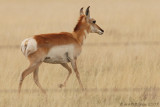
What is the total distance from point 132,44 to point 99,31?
4.75 meters

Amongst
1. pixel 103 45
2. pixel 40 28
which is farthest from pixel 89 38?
pixel 40 28

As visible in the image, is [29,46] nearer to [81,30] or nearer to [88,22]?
[81,30]

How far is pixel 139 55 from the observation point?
12.0 m

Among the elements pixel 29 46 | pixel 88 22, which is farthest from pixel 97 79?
pixel 29 46

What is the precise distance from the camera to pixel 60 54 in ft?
26.5

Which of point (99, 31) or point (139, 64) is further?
point (139, 64)

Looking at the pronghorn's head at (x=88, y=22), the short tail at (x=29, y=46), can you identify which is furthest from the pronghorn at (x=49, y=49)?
the pronghorn's head at (x=88, y=22)

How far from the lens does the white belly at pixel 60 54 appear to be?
7.99 meters

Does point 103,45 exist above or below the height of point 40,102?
above

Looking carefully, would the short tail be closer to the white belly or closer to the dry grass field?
the white belly

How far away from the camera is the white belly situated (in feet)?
26.2

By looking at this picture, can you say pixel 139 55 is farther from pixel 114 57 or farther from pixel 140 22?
pixel 140 22

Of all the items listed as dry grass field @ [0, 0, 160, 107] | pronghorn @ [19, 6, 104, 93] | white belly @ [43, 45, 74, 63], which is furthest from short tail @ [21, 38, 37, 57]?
dry grass field @ [0, 0, 160, 107]

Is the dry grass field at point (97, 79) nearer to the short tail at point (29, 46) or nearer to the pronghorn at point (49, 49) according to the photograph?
the pronghorn at point (49, 49)
